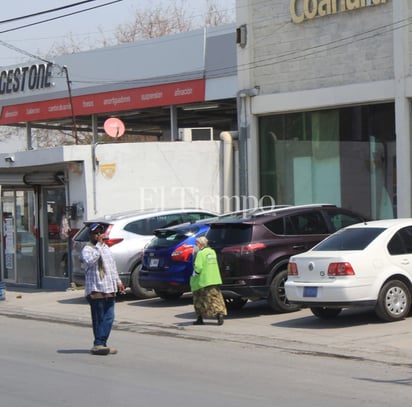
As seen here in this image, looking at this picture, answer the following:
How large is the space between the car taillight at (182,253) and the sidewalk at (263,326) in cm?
103

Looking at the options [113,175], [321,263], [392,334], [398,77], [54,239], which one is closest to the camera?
[392,334]

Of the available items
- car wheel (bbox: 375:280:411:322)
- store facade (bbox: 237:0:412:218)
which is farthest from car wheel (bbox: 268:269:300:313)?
store facade (bbox: 237:0:412:218)

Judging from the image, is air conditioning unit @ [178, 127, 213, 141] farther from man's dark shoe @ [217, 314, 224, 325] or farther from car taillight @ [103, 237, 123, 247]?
man's dark shoe @ [217, 314, 224, 325]

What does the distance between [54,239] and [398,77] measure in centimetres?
1012

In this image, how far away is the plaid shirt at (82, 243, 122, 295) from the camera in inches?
462

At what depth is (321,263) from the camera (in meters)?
13.6

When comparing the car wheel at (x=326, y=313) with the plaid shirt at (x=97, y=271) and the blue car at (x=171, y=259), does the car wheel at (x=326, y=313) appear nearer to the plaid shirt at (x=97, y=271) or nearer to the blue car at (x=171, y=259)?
the blue car at (x=171, y=259)

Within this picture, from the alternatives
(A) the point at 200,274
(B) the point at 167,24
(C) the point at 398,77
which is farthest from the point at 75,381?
(B) the point at 167,24

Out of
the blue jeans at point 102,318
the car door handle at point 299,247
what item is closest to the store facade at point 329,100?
the car door handle at point 299,247

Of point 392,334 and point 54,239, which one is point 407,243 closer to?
point 392,334

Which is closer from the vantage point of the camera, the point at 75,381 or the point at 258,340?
the point at 75,381

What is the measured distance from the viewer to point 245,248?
15.1 meters

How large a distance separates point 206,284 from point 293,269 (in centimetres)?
146

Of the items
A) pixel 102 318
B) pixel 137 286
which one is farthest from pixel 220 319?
pixel 137 286
